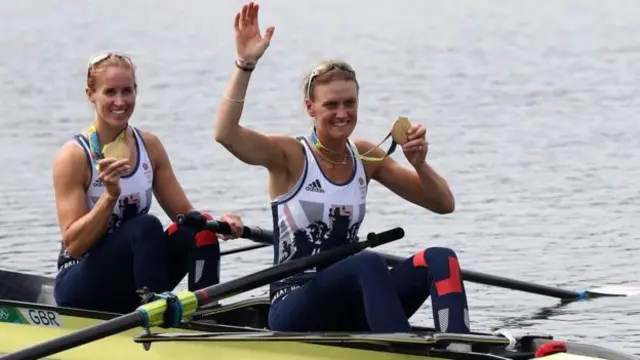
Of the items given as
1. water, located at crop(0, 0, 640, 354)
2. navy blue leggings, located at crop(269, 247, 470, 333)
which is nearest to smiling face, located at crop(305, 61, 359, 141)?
navy blue leggings, located at crop(269, 247, 470, 333)

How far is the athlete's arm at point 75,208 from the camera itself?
8227 mm

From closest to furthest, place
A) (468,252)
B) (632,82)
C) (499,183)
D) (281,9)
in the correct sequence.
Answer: (468,252)
(499,183)
(632,82)
(281,9)

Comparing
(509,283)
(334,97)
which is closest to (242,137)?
(334,97)

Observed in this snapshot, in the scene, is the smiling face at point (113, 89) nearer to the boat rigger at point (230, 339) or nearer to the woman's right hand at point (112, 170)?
the woman's right hand at point (112, 170)

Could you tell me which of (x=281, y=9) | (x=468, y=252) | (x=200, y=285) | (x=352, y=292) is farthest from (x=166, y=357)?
(x=281, y=9)

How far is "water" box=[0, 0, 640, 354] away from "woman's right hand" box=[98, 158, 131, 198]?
3787mm

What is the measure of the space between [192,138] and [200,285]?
11.4 meters

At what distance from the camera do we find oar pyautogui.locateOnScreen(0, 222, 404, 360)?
24.4 ft

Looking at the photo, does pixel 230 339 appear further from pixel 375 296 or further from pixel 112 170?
pixel 112 170

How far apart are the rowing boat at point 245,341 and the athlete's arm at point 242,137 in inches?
33.1

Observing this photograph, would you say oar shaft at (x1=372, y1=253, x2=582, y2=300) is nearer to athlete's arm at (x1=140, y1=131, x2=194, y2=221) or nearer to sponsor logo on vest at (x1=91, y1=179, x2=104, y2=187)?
athlete's arm at (x1=140, y1=131, x2=194, y2=221)

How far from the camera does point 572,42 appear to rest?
2997cm

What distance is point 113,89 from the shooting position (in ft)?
27.5

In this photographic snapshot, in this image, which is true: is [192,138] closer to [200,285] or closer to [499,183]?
[499,183]
